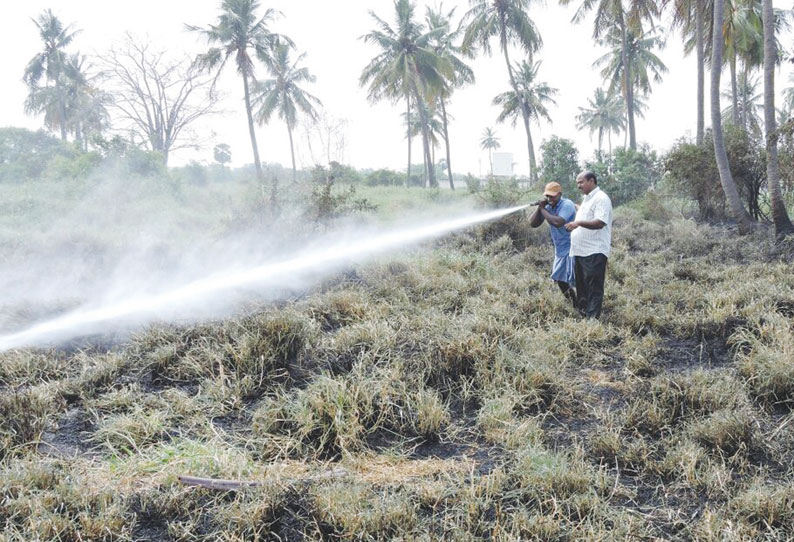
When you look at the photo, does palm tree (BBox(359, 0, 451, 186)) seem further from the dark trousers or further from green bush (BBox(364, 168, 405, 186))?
the dark trousers

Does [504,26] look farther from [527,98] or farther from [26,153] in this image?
[26,153]

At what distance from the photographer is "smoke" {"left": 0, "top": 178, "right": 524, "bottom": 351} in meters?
5.30

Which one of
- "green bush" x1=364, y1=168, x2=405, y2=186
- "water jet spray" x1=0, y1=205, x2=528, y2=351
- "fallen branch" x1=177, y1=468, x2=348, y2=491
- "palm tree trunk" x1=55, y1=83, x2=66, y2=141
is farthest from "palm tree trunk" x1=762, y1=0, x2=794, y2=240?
"palm tree trunk" x1=55, y1=83, x2=66, y2=141

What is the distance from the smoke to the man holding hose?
2.39m

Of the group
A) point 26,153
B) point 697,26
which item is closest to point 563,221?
point 697,26

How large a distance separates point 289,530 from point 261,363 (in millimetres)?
1801

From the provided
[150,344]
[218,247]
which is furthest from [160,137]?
[150,344]

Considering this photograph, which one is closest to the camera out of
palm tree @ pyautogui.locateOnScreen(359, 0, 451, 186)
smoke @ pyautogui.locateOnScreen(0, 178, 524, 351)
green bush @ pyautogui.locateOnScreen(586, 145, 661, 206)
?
smoke @ pyautogui.locateOnScreen(0, 178, 524, 351)

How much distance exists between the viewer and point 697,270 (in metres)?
7.26

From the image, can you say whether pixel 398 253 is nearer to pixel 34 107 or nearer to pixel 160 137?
pixel 160 137

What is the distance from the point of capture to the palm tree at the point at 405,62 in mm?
26375

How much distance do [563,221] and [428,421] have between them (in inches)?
122

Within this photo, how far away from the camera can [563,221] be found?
5.31 meters

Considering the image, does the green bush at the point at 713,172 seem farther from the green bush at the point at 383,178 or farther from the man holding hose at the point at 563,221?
the green bush at the point at 383,178
